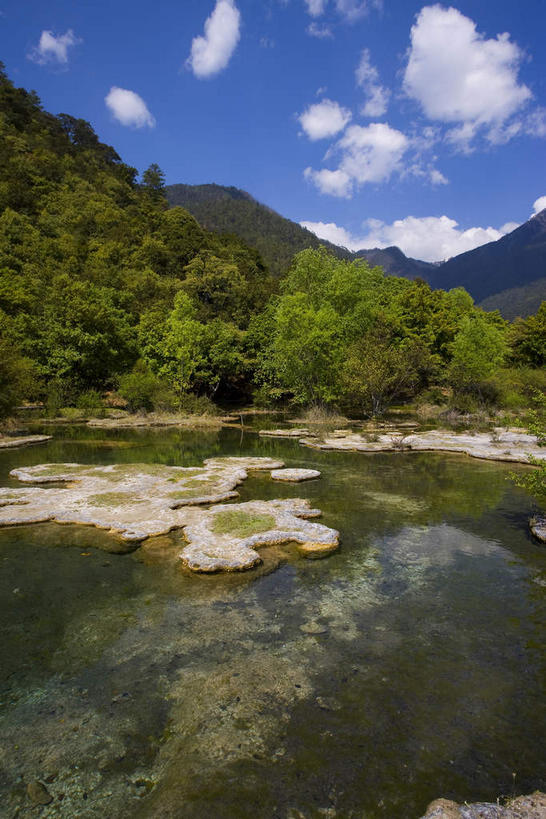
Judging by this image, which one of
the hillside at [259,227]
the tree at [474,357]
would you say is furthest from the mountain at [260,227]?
the tree at [474,357]

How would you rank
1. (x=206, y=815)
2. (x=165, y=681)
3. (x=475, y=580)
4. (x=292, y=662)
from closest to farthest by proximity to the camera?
(x=206, y=815), (x=165, y=681), (x=292, y=662), (x=475, y=580)

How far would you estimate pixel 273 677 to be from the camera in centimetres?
495

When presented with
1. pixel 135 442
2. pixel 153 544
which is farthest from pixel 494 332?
pixel 153 544

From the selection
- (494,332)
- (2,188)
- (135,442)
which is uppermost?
(2,188)

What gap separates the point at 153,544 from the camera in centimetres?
904

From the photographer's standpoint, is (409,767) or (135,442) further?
(135,442)

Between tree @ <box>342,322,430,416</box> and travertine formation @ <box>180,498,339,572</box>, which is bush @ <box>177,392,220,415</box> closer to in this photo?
tree @ <box>342,322,430,416</box>

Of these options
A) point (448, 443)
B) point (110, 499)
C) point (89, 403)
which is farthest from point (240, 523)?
point (89, 403)

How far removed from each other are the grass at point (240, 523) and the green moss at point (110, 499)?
282 cm

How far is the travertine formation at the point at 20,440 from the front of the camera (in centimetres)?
2117

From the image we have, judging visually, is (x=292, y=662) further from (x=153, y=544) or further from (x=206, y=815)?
(x=153, y=544)

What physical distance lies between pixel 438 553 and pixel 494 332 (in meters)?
36.8

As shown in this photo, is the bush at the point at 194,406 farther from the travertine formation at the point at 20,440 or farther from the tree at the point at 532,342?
the tree at the point at 532,342

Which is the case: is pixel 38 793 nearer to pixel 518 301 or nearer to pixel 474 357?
pixel 474 357
